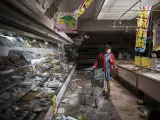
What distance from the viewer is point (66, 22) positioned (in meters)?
3.91

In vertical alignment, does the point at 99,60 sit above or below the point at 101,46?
below

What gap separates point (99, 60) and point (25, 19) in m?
3.95

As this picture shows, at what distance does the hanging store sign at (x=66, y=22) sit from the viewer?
385cm

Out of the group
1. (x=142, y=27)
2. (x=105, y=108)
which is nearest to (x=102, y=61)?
(x=105, y=108)

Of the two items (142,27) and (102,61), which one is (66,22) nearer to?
(102,61)

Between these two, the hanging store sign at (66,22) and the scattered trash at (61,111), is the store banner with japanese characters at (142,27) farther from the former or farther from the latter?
the scattered trash at (61,111)

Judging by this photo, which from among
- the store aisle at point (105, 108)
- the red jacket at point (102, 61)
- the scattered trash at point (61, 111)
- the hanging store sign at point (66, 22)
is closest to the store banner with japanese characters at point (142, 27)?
the red jacket at point (102, 61)

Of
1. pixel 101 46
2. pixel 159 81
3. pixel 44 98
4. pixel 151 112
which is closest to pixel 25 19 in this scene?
pixel 44 98

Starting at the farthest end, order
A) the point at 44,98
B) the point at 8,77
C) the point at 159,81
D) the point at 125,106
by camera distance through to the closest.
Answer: the point at 125,106 < the point at 159,81 < the point at 44,98 < the point at 8,77

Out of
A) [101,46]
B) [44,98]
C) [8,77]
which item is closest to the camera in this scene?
[8,77]

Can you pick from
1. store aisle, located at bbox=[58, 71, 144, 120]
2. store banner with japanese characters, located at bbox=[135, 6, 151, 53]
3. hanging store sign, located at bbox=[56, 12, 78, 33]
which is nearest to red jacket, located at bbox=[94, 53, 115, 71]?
store aisle, located at bbox=[58, 71, 144, 120]

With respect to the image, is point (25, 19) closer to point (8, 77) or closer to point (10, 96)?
point (8, 77)

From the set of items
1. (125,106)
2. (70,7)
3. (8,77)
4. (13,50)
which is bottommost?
(125,106)

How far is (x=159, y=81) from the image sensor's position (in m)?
3.46
